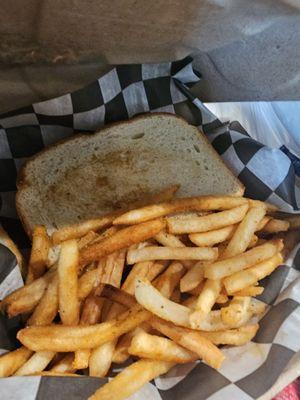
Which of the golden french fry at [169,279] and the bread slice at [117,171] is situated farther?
the bread slice at [117,171]

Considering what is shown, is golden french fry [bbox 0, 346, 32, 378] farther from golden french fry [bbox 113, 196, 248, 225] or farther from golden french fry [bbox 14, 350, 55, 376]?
golden french fry [bbox 113, 196, 248, 225]

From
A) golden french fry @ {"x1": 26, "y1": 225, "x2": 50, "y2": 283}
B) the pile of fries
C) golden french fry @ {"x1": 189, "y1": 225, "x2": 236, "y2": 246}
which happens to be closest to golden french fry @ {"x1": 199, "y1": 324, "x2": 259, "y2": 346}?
the pile of fries

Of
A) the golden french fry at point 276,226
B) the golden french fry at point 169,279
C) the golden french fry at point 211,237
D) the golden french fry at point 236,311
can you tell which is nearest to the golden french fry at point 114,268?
the golden french fry at point 169,279

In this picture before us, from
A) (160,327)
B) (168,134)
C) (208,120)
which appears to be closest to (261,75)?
(208,120)

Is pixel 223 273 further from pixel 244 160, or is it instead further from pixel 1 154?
pixel 1 154

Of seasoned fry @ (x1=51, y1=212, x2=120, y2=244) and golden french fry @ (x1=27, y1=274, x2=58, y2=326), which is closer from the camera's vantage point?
golden french fry @ (x1=27, y1=274, x2=58, y2=326)

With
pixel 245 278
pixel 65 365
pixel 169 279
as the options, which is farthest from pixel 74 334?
pixel 245 278

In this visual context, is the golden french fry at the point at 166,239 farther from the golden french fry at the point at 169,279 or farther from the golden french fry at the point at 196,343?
the golden french fry at the point at 196,343

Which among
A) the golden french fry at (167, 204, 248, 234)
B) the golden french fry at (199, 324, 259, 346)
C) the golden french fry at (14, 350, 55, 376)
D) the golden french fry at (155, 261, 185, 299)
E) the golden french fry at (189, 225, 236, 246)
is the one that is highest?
the golden french fry at (167, 204, 248, 234)
